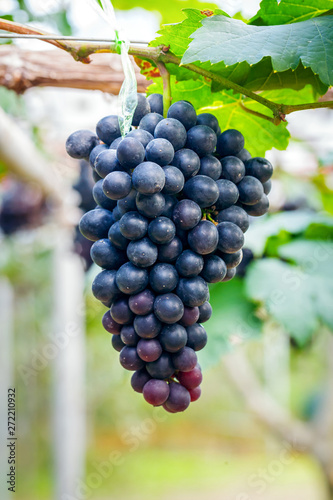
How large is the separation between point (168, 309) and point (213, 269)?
8 cm

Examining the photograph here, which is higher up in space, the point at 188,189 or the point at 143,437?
the point at 188,189

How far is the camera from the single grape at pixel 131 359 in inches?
22.3

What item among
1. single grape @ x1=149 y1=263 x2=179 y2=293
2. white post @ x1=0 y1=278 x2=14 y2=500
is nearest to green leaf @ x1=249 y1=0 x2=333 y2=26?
single grape @ x1=149 y1=263 x2=179 y2=293

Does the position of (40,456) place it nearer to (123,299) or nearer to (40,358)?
(40,358)

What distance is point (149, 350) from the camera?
1.78ft

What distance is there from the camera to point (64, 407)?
2.71 m

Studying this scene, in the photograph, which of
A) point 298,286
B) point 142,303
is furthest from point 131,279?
point 298,286

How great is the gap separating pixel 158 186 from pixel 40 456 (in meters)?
4.47

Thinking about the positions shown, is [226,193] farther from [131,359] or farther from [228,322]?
[228,322]

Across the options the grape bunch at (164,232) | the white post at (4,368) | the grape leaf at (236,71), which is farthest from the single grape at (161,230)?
the white post at (4,368)

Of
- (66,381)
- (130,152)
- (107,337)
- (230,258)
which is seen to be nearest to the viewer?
(130,152)

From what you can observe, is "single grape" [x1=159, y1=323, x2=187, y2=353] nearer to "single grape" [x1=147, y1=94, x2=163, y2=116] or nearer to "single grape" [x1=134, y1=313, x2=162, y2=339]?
"single grape" [x1=134, y1=313, x2=162, y2=339]

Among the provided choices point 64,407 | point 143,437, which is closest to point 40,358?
point 64,407

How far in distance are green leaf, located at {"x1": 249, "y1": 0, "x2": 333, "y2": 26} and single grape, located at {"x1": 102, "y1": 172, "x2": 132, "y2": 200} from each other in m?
0.31
